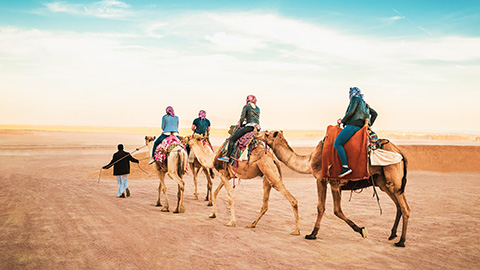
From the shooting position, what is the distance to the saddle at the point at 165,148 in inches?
559

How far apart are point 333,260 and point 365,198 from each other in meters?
9.24

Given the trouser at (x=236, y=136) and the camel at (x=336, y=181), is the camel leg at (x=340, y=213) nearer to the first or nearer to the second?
the camel at (x=336, y=181)

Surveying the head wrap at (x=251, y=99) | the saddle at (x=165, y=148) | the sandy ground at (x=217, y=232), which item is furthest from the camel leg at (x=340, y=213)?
the saddle at (x=165, y=148)

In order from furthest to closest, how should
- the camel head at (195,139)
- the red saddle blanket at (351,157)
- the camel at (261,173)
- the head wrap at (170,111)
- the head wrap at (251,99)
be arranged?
1. the head wrap at (170,111)
2. the camel head at (195,139)
3. the head wrap at (251,99)
4. the camel at (261,173)
5. the red saddle blanket at (351,157)

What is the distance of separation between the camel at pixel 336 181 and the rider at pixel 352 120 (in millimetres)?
670

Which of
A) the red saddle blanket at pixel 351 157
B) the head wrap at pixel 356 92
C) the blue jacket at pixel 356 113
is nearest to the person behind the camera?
the red saddle blanket at pixel 351 157

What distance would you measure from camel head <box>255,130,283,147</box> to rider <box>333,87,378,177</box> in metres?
1.80

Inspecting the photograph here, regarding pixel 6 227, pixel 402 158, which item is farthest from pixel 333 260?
pixel 6 227

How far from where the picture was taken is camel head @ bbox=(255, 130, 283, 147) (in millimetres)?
11117

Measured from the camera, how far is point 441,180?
78.0 ft

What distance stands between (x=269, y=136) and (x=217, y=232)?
114 inches

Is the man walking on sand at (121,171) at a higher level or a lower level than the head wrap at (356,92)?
lower

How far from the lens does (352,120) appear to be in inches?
390

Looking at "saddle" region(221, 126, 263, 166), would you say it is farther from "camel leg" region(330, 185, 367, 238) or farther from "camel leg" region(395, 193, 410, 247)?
"camel leg" region(395, 193, 410, 247)
